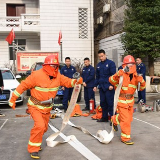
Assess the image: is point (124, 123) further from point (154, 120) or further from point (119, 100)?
point (154, 120)

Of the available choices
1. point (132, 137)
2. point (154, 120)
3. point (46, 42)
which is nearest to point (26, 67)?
point (46, 42)

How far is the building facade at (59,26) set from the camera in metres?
22.7

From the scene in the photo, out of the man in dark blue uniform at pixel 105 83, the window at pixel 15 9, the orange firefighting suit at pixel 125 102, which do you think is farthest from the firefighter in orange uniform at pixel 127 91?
the window at pixel 15 9

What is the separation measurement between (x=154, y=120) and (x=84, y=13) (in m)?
16.8

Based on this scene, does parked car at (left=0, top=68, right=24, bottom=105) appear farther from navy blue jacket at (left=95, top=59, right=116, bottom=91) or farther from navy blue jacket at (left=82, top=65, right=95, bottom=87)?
navy blue jacket at (left=95, top=59, right=116, bottom=91)

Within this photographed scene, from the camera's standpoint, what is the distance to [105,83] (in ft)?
24.9

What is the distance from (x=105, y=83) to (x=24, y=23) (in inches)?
687

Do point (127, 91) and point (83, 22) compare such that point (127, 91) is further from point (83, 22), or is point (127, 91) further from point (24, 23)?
point (24, 23)

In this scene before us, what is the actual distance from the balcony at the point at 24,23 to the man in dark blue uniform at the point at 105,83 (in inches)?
642

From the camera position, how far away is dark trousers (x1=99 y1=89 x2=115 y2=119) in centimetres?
756

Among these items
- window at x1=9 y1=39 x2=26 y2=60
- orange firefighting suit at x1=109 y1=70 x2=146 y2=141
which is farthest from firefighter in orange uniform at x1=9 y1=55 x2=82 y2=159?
window at x1=9 y1=39 x2=26 y2=60

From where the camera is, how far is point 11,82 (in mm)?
11633

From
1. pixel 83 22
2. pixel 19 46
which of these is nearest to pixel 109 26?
pixel 83 22

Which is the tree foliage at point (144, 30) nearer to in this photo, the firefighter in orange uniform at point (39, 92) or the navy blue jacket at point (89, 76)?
the navy blue jacket at point (89, 76)
